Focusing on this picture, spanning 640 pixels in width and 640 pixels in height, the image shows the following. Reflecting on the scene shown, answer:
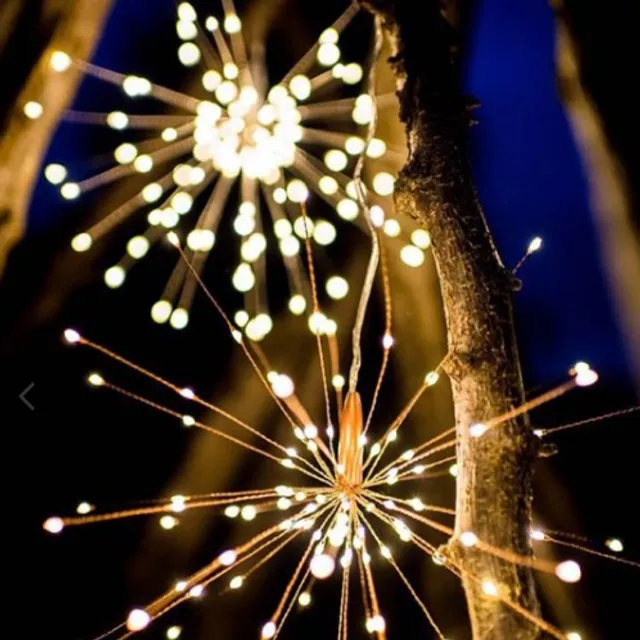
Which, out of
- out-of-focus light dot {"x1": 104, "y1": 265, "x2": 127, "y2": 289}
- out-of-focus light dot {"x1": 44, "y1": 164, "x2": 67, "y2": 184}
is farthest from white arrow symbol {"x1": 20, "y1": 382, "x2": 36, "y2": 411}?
out-of-focus light dot {"x1": 44, "y1": 164, "x2": 67, "y2": 184}

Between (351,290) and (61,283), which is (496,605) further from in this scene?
(61,283)

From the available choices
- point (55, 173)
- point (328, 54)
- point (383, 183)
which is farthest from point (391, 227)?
point (55, 173)

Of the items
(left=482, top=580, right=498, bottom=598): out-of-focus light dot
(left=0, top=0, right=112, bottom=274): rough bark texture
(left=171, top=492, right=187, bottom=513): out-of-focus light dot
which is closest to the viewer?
(left=482, top=580, right=498, bottom=598): out-of-focus light dot

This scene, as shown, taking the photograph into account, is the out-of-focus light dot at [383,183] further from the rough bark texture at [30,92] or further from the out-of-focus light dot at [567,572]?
the out-of-focus light dot at [567,572]

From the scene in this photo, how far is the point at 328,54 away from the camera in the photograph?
244 cm

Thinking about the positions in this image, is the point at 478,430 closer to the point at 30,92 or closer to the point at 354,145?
the point at 354,145

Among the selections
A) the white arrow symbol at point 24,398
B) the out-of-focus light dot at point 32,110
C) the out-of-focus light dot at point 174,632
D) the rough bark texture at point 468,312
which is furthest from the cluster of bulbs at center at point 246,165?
the out-of-focus light dot at point 174,632

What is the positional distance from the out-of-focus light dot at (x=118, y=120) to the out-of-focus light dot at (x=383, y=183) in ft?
3.07

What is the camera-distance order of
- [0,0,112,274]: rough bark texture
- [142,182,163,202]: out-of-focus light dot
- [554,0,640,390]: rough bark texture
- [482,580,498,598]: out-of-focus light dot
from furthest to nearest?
[142,182,163,202]: out-of-focus light dot → [554,0,640,390]: rough bark texture → [0,0,112,274]: rough bark texture → [482,580,498,598]: out-of-focus light dot

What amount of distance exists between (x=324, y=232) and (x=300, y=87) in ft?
1.76

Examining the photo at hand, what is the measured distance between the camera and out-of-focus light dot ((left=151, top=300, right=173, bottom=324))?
2.49 meters

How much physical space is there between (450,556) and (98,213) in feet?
5.95

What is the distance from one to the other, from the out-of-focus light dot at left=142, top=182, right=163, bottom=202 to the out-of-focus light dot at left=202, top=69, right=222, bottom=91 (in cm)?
40

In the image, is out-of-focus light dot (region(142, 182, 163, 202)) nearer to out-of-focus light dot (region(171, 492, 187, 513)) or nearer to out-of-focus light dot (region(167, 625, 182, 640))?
out-of-focus light dot (region(171, 492, 187, 513))
